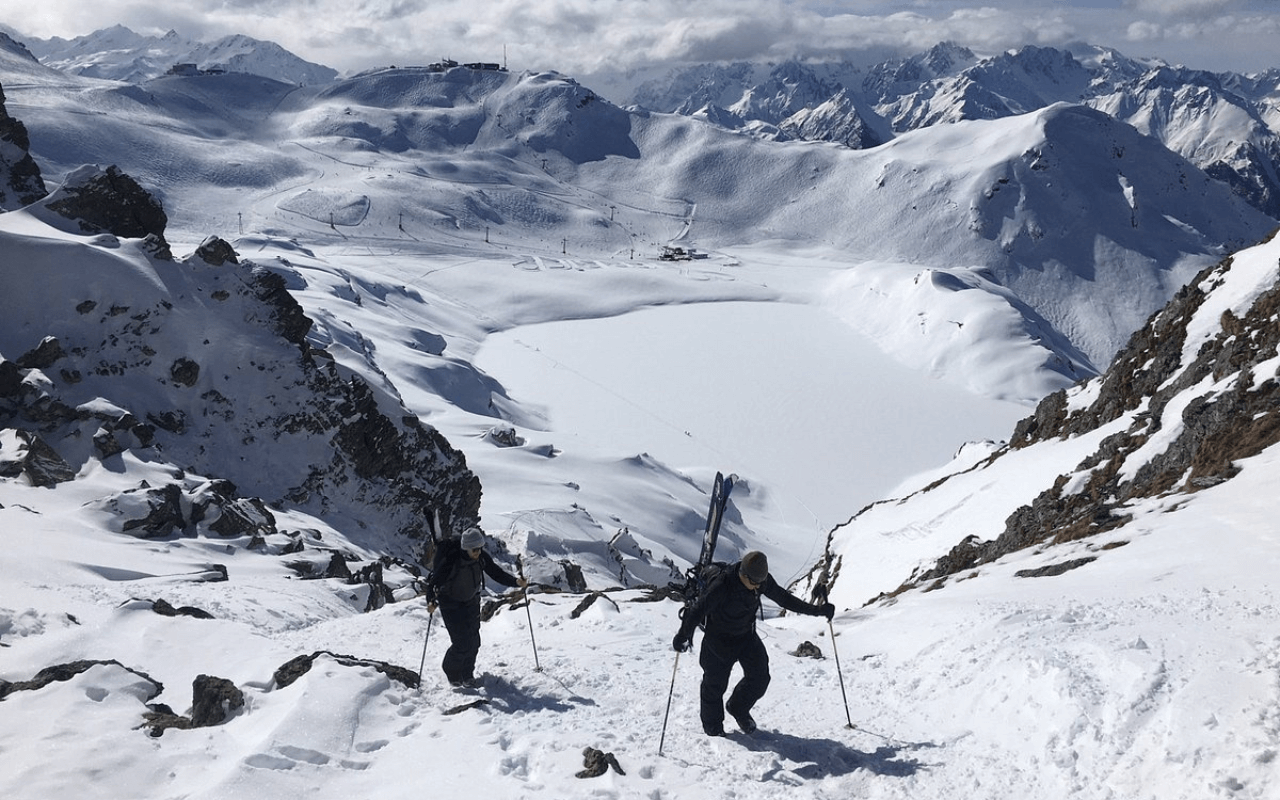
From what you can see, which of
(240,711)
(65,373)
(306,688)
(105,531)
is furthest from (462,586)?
(65,373)

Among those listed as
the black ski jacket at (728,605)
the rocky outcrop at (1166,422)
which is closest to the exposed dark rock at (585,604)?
the black ski jacket at (728,605)

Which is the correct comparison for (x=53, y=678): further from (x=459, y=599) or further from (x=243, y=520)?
(x=243, y=520)

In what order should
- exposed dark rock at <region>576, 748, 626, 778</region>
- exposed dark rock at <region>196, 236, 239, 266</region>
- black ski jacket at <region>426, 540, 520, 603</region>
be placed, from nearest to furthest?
1. exposed dark rock at <region>576, 748, 626, 778</region>
2. black ski jacket at <region>426, 540, 520, 603</region>
3. exposed dark rock at <region>196, 236, 239, 266</region>

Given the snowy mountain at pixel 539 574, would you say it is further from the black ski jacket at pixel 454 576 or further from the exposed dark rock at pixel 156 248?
the black ski jacket at pixel 454 576

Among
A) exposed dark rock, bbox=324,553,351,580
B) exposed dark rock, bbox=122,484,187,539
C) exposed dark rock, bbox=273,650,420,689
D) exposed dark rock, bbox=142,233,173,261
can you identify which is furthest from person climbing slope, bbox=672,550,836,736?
exposed dark rock, bbox=142,233,173,261

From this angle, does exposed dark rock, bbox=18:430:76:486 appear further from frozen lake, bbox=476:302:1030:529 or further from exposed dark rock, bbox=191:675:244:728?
frozen lake, bbox=476:302:1030:529

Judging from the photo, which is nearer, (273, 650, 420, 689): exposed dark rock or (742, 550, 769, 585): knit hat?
(742, 550, 769, 585): knit hat

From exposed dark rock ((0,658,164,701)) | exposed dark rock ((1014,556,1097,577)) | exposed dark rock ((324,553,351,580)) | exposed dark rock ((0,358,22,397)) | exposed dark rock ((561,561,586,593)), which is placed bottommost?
exposed dark rock ((561,561,586,593))
